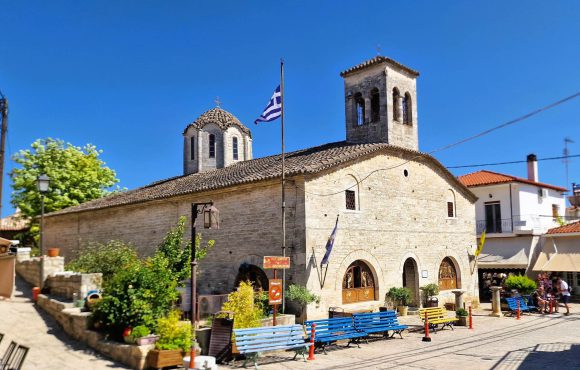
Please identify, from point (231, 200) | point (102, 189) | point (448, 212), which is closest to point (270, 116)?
point (231, 200)

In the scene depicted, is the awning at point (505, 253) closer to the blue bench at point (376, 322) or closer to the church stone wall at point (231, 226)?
the blue bench at point (376, 322)

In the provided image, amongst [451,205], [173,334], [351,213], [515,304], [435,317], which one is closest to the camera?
[173,334]

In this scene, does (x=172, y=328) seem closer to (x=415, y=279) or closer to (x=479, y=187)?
(x=415, y=279)

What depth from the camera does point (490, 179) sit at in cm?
3002

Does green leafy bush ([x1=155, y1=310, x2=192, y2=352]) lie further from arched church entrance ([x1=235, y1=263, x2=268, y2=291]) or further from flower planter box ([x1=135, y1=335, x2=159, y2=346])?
arched church entrance ([x1=235, y1=263, x2=268, y2=291])

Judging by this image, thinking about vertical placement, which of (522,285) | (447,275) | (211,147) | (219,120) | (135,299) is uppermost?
(219,120)

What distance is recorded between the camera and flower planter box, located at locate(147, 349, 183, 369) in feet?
35.1

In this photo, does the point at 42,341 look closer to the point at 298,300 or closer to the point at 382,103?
the point at 298,300

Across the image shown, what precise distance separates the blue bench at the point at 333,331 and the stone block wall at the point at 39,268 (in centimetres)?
974

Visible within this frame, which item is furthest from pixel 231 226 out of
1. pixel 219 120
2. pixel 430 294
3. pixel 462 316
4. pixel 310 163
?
pixel 219 120

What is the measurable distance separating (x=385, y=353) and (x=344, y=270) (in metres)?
5.06

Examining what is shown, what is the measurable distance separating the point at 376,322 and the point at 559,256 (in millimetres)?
16649

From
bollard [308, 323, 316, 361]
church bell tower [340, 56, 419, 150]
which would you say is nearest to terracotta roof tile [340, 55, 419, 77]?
church bell tower [340, 56, 419, 150]

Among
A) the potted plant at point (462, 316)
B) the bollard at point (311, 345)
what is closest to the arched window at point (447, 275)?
the potted plant at point (462, 316)
